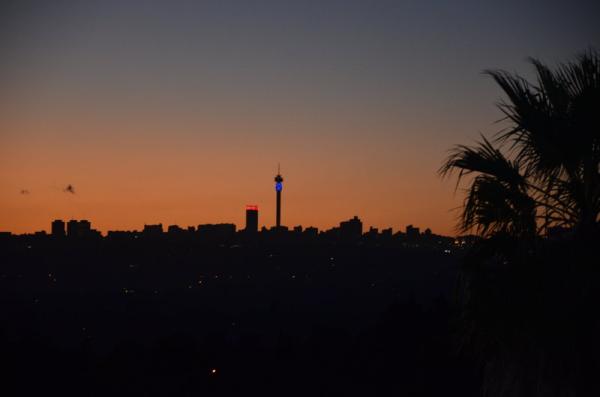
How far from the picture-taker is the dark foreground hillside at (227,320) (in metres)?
33.0

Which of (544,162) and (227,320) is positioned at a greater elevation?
(544,162)

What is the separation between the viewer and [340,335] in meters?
41.8

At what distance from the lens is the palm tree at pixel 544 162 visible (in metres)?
7.27

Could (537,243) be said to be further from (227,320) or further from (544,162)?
(227,320)

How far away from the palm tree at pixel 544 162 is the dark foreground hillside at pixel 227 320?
751 millimetres

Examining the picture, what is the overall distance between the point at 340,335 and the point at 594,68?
116 feet

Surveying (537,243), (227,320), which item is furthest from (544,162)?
(227,320)

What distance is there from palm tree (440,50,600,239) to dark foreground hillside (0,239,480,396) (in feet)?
2.46

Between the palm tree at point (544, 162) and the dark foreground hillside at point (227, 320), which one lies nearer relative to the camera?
the palm tree at point (544, 162)

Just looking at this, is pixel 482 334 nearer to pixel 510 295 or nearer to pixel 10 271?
pixel 510 295

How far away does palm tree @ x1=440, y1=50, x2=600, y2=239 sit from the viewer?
23.9 ft

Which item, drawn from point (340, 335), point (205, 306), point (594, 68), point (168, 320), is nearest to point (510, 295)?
point (594, 68)

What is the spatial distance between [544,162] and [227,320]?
7340 centimetres

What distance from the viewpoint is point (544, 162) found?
24.7ft
